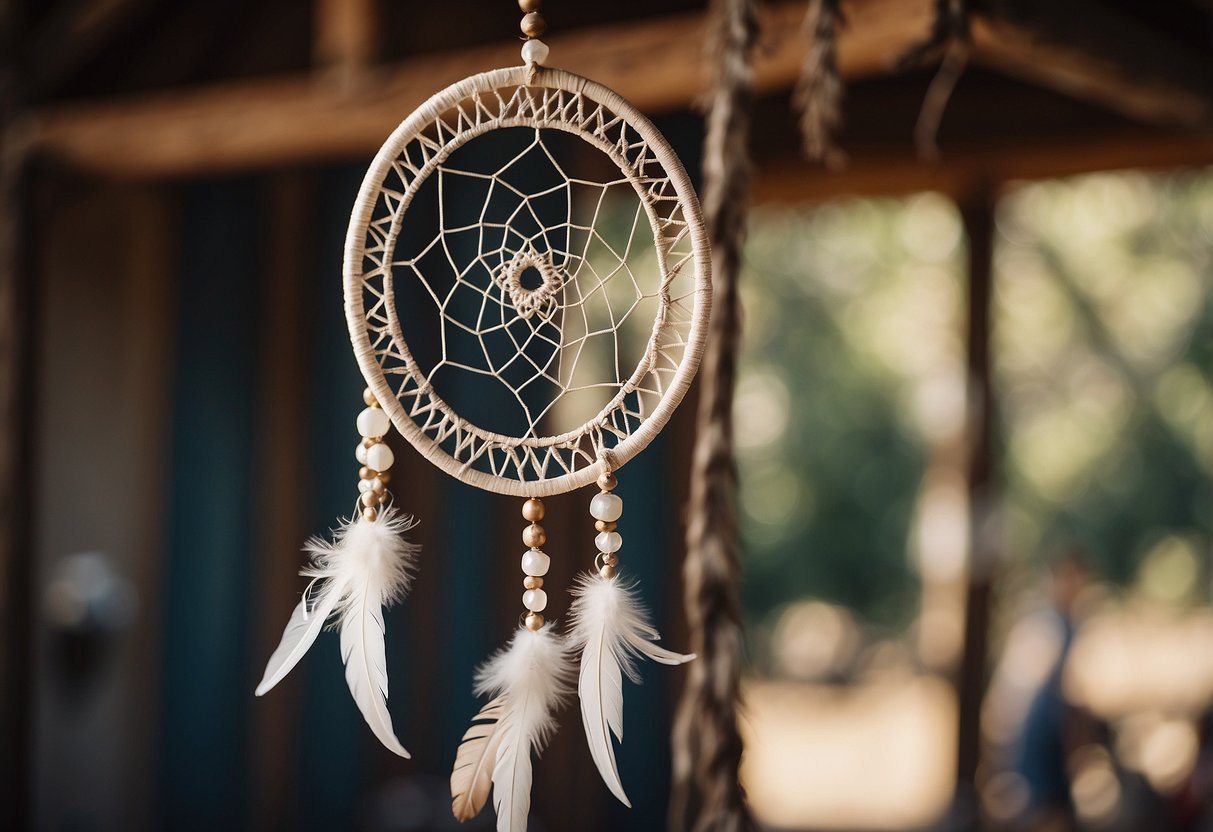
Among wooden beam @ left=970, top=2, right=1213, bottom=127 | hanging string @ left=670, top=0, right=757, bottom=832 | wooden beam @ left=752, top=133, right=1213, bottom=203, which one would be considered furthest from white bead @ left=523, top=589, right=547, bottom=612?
wooden beam @ left=752, top=133, right=1213, bottom=203

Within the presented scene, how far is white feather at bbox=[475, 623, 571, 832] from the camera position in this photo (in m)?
0.98

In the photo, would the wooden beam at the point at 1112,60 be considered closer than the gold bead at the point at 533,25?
No

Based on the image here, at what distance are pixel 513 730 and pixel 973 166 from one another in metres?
2.99

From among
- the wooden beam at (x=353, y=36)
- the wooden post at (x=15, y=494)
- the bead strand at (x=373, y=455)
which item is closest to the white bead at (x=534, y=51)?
the bead strand at (x=373, y=455)

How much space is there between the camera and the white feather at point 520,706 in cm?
98

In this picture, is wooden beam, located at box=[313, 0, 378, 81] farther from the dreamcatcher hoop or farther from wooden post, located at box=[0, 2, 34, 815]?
the dreamcatcher hoop

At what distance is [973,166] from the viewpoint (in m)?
3.42

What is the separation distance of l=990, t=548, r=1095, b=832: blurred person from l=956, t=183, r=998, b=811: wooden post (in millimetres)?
161

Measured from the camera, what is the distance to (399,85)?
242cm

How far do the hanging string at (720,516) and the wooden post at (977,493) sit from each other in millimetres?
2539

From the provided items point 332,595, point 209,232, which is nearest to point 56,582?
point 209,232

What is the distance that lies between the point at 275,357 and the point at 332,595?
96.1 inches

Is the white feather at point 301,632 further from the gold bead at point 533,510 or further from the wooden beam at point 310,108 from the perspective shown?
the wooden beam at point 310,108

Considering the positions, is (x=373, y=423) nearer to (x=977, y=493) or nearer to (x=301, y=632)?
(x=301, y=632)
